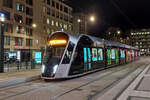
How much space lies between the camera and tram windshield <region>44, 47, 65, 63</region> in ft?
36.6

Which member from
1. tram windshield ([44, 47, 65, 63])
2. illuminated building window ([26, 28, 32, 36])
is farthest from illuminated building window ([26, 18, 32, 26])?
tram windshield ([44, 47, 65, 63])

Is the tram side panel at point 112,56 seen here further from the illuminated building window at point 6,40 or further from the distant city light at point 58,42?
the illuminated building window at point 6,40

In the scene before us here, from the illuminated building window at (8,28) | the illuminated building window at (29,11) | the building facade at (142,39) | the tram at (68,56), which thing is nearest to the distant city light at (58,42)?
the tram at (68,56)

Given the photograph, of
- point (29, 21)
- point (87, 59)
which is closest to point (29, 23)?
point (29, 21)

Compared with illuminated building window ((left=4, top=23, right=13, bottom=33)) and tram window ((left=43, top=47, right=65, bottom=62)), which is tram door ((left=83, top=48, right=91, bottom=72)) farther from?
illuminated building window ((left=4, top=23, right=13, bottom=33))

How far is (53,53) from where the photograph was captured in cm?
1152

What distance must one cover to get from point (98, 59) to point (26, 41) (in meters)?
32.2

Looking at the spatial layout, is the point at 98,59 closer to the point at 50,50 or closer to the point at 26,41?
the point at 50,50

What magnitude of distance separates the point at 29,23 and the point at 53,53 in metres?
36.4

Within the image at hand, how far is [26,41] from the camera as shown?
4441cm

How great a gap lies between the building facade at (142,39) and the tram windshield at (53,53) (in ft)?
523

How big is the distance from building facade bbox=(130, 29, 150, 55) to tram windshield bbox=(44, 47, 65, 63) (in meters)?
159

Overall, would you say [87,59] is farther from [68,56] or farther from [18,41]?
[18,41]

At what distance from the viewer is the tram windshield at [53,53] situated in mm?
11141
